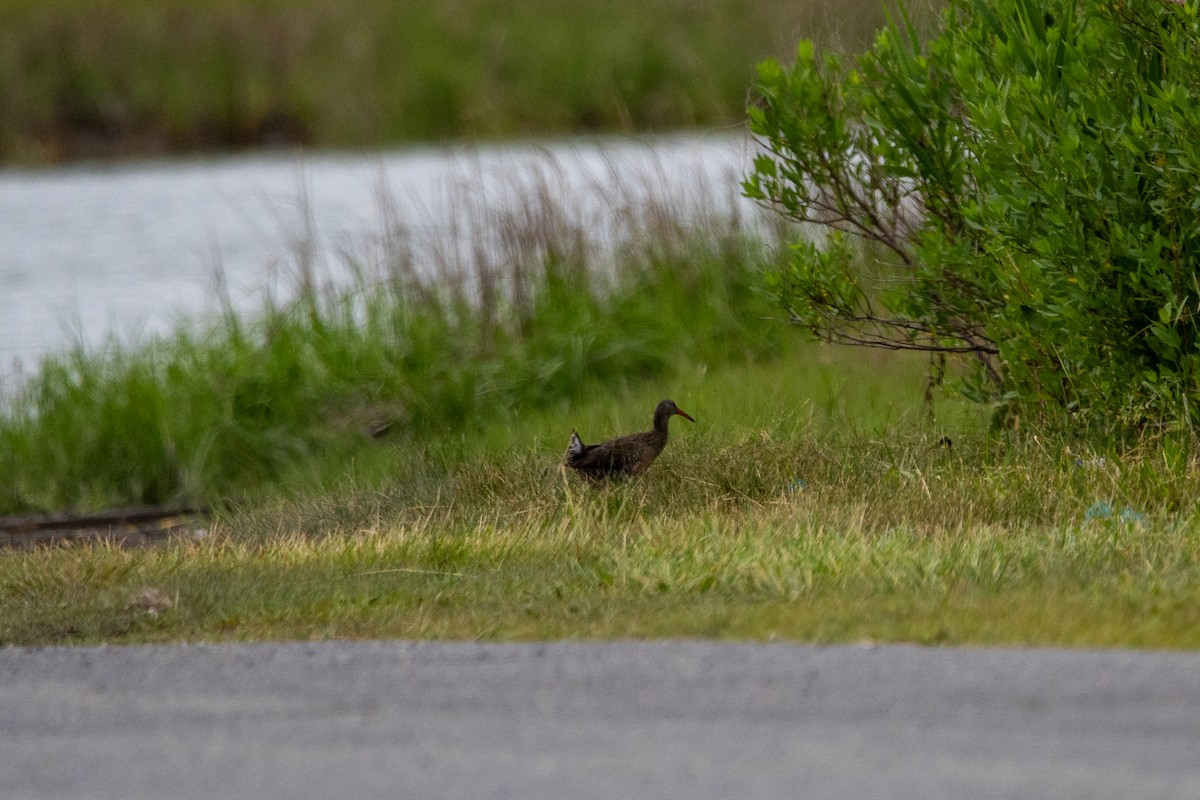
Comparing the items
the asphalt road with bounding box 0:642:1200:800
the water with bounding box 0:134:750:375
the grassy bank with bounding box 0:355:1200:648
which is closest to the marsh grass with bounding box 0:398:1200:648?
the grassy bank with bounding box 0:355:1200:648

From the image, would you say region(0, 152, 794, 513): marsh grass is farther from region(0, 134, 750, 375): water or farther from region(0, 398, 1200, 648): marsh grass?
region(0, 398, 1200, 648): marsh grass

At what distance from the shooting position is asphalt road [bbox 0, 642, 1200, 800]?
4016 mm

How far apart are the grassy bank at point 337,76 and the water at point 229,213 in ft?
5.17

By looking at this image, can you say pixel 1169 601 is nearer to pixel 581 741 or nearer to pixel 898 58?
pixel 581 741

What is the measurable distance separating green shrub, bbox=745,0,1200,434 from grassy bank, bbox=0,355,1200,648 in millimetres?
467

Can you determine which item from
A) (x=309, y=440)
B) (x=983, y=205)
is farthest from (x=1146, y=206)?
(x=309, y=440)

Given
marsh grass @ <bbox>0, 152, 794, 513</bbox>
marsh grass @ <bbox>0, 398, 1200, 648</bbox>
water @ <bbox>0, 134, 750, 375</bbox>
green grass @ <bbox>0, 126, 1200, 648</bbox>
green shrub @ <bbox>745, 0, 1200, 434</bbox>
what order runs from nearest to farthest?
marsh grass @ <bbox>0, 398, 1200, 648</bbox> → green grass @ <bbox>0, 126, 1200, 648</bbox> → green shrub @ <bbox>745, 0, 1200, 434</bbox> → marsh grass @ <bbox>0, 152, 794, 513</bbox> → water @ <bbox>0, 134, 750, 375</bbox>

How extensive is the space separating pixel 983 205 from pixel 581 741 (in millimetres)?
4508

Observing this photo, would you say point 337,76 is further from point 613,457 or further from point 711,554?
point 711,554

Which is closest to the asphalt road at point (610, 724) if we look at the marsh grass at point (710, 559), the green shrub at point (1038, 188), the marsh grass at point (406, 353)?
the marsh grass at point (710, 559)

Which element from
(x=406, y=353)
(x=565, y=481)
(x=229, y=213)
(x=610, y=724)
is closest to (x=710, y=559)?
(x=565, y=481)

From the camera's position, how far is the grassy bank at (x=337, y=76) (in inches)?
1057

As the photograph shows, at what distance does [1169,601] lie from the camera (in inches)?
215

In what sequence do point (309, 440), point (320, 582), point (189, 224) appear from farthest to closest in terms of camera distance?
point (189, 224) < point (309, 440) < point (320, 582)
